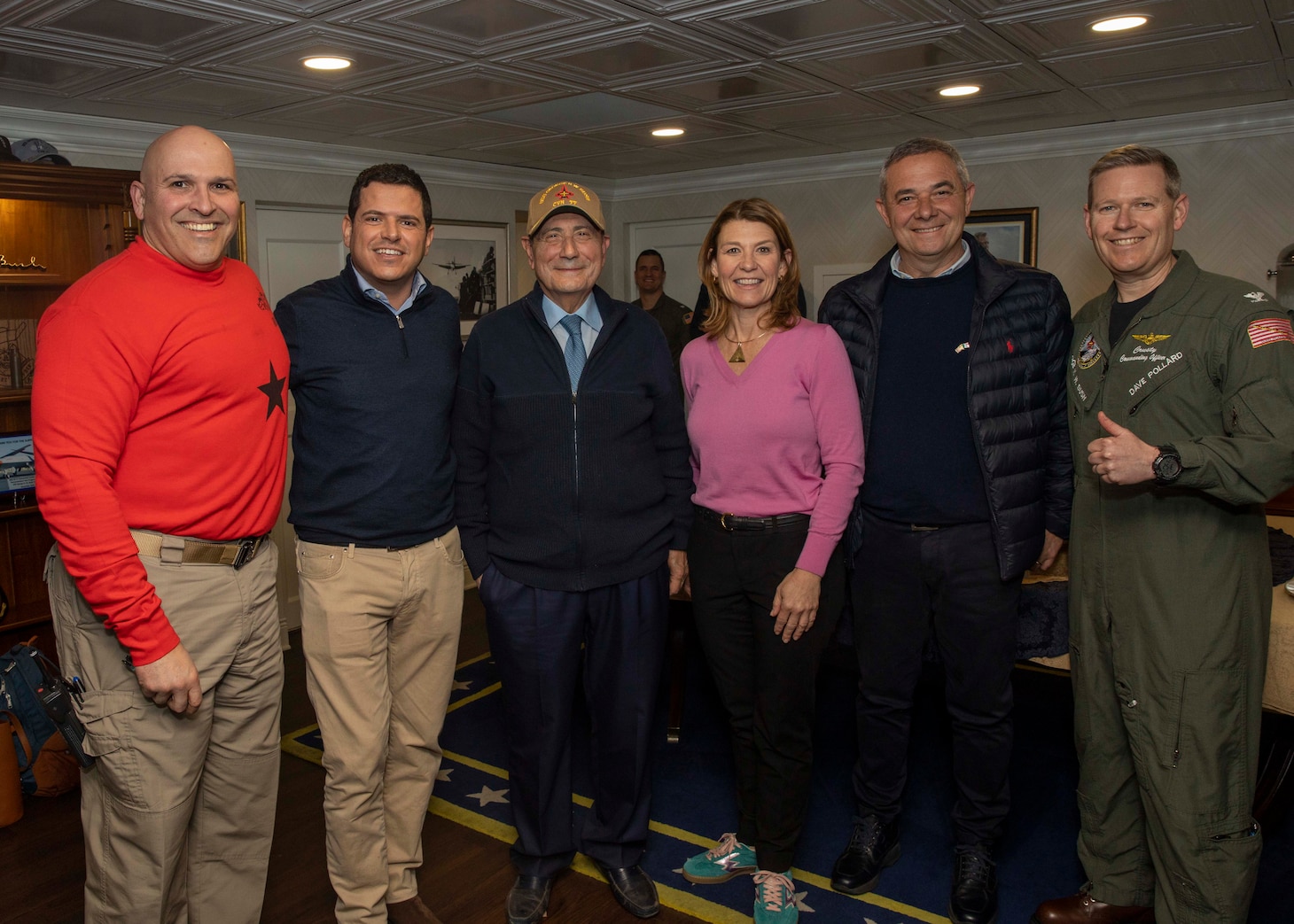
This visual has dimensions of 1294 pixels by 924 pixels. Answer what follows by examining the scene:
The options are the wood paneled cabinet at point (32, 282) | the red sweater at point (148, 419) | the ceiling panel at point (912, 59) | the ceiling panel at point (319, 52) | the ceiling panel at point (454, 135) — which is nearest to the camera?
the red sweater at point (148, 419)

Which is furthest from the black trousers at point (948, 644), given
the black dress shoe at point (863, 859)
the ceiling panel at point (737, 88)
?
the ceiling panel at point (737, 88)

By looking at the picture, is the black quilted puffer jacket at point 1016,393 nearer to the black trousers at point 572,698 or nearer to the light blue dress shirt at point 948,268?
the light blue dress shirt at point 948,268

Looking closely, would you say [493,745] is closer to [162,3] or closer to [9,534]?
[9,534]

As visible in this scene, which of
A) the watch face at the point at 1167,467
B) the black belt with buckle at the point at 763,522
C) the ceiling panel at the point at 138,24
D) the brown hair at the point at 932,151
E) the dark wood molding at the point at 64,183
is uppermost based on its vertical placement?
the ceiling panel at the point at 138,24

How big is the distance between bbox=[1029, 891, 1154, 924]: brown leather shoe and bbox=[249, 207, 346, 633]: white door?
3681mm

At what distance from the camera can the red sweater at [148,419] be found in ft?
5.52

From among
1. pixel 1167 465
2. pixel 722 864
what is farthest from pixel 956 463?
pixel 722 864

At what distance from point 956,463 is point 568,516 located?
0.95 m

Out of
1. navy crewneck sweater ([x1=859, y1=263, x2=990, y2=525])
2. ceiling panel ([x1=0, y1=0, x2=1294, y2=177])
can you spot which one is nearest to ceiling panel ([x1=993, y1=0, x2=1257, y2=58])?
ceiling panel ([x1=0, y1=0, x2=1294, y2=177])

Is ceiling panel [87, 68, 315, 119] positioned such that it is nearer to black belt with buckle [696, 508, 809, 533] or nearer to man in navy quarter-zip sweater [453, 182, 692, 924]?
man in navy quarter-zip sweater [453, 182, 692, 924]

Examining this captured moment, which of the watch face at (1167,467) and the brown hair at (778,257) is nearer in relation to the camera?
the watch face at (1167,467)

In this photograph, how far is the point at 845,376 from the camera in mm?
2283

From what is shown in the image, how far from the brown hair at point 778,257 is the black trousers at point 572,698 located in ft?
2.19

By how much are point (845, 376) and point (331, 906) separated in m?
1.95
